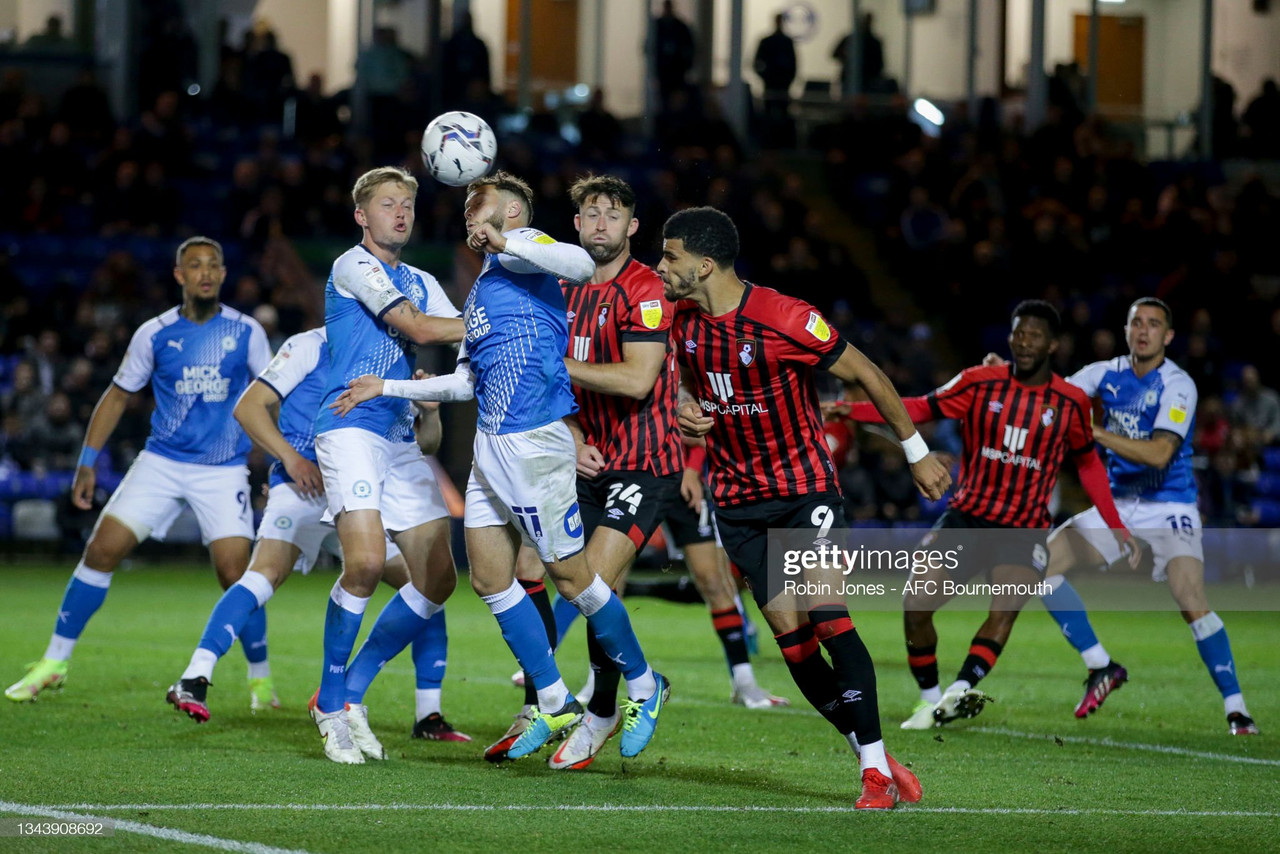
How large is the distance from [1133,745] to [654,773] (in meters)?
2.54

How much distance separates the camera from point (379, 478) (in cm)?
657

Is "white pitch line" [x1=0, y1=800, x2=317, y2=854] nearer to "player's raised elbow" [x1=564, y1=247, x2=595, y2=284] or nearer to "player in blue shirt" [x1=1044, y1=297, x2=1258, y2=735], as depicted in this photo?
"player's raised elbow" [x1=564, y1=247, x2=595, y2=284]

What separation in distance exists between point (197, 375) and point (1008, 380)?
167 inches

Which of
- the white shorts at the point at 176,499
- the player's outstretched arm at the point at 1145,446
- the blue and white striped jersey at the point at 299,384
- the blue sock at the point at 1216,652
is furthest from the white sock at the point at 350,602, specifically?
the blue sock at the point at 1216,652

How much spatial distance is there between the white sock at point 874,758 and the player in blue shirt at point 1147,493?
3.12 metres

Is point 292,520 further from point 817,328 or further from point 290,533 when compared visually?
point 817,328

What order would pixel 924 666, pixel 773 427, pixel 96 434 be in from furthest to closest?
1. pixel 96 434
2. pixel 924 666
3. pixel 773 427

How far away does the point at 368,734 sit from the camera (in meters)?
6.59

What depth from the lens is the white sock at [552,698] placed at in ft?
20.9

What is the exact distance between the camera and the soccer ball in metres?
6.54

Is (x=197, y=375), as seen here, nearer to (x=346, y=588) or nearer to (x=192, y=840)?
(x=346, y=588)
